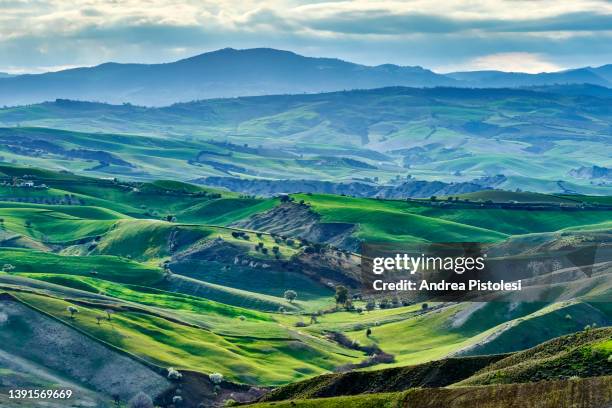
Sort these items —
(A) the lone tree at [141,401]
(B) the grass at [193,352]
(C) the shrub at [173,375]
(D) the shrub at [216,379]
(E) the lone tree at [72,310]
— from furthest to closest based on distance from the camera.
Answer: (E) the lone tree at [72,310] → (B) the grass at [193,352] → (D) the shrub at [216,379] → (C) the shrub at [173,375] → (A) the lone tree at [141,401]

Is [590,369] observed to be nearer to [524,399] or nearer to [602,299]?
[524,399]

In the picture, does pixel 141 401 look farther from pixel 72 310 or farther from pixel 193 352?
pixel 72 310

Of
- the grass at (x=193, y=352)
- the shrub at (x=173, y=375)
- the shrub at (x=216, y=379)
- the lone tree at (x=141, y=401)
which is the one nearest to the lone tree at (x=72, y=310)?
the grass at (x=193, y=352)

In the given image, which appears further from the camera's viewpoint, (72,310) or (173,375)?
(72,310)

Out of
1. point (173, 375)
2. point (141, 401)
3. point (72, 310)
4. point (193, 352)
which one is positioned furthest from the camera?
point (72, 310)

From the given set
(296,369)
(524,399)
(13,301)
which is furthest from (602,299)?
(524,399)

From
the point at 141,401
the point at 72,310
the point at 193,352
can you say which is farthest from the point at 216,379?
the point at 72,310

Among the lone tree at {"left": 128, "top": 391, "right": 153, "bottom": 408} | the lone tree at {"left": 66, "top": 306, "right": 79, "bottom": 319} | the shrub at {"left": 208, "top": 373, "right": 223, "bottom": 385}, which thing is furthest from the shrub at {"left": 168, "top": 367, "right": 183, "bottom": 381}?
the lone tree at {"left": 66, "top": 306, "right": 79, "bottom": 319}

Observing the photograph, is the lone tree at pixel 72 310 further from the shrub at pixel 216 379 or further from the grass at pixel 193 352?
the shrub at pixel 216 379
